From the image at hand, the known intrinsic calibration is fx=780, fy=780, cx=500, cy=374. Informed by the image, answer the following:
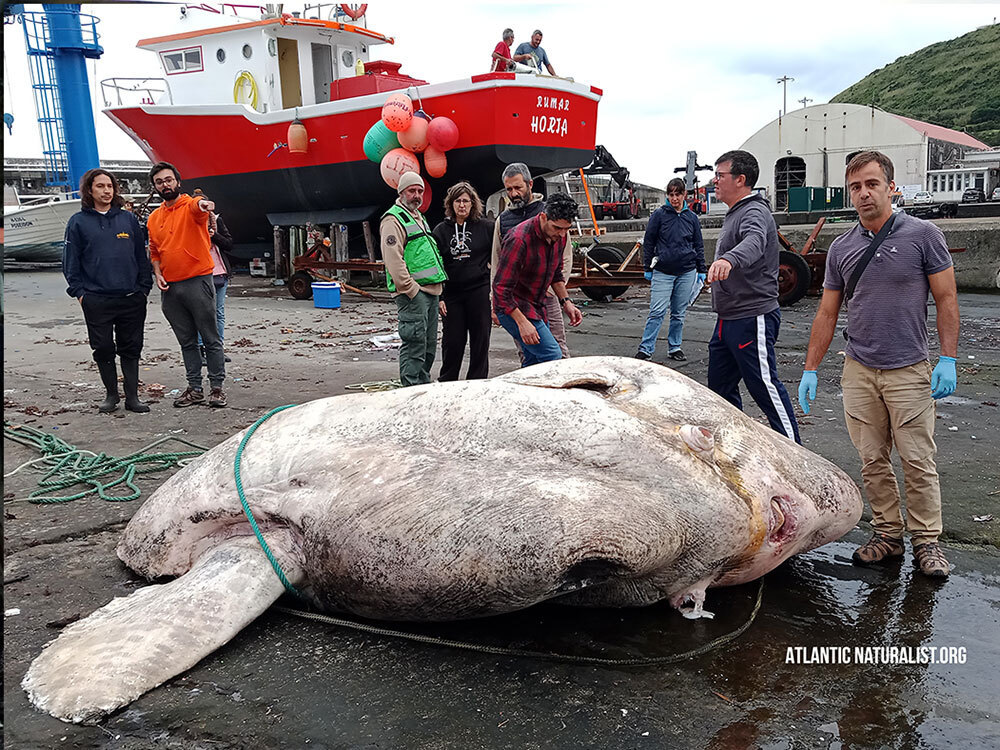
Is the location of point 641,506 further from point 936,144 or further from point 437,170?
point 936,144

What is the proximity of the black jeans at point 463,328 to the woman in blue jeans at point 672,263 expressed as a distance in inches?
117

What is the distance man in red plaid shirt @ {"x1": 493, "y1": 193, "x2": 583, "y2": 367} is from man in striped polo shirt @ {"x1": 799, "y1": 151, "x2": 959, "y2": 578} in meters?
2.15

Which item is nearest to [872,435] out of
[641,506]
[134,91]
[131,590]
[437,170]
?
[641,506]

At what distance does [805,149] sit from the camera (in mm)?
42281

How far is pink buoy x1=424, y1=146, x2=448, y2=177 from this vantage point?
14.8 metres

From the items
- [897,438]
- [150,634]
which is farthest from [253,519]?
[897,438]

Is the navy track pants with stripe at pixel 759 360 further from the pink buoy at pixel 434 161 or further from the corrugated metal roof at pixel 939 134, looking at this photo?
the corrugated metal roof at pixel 939 134

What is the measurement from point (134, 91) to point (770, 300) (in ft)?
60.0

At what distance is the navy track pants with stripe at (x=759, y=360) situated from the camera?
16.1 ft

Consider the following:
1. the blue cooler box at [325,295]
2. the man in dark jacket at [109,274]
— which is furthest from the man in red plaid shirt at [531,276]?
the blue cooler box at [325,295]

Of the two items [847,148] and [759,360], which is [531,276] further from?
[847,148]

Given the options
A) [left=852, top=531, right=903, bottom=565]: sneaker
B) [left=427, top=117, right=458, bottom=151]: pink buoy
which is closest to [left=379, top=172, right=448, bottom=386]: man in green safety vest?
[left=852, top=531, right=903, bottom=565]: sneaker

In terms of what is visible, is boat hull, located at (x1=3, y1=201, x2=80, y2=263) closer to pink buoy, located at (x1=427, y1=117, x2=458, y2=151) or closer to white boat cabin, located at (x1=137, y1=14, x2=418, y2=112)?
white boat cabin, located at (x1=137, y1=14, x2=418, y2=112)

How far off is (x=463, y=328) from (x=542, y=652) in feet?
13.3
